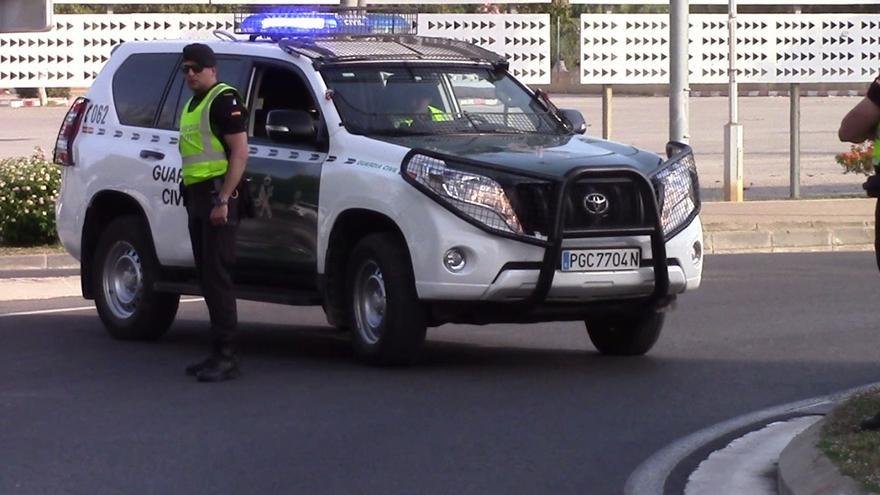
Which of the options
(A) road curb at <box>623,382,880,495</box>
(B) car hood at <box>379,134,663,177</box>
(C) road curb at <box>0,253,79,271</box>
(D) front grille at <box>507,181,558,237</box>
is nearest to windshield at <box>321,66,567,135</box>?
(B) car hood at <box>379,134,663,177</box>

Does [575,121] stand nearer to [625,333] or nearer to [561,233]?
[625,333]

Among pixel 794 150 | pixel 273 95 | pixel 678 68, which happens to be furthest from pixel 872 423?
pixel 794 150

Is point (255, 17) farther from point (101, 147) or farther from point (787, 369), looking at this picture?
point (787, 369)

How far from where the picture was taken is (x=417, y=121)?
1051 centimetres

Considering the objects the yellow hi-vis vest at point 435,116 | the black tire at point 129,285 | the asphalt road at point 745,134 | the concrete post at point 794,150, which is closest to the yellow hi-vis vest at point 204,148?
the yellow hi-vis vest at point 435,116

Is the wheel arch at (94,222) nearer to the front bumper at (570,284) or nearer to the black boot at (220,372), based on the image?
the black boot at (220,372)

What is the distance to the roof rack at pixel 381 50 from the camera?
35.0 ft

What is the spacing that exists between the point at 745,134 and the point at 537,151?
26014 millimetres

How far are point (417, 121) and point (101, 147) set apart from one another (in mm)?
2413

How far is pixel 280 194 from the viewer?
10461 mm

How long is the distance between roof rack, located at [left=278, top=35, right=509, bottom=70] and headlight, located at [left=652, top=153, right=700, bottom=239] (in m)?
1.63

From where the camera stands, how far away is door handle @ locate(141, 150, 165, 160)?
11172 mm

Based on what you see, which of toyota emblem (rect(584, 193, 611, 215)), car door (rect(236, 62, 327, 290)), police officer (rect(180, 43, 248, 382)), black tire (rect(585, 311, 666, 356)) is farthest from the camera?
black tire (rect(585, 311, 666, 356))

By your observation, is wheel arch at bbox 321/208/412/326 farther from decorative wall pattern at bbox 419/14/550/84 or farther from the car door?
decorative wall pattern at bbox 419/14/550/84
